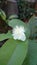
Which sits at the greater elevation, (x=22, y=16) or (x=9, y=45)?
(x=9, y=45)

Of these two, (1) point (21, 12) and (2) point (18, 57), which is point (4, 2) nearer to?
(1) point (21, 12)

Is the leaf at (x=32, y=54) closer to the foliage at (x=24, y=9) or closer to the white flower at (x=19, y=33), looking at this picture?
the white flower at (x=19, y=33)

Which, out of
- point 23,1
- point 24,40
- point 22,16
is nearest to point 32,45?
point 24,40

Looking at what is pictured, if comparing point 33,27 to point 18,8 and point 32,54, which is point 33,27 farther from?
point 18,8

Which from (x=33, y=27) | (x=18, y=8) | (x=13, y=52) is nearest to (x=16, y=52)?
(x=13, y=52)

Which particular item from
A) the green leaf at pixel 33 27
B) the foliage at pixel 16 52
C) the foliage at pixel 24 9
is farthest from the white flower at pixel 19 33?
the foliage at pixel 24 9

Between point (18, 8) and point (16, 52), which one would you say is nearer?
point (16, 52)
